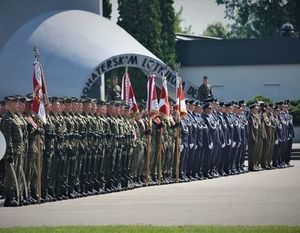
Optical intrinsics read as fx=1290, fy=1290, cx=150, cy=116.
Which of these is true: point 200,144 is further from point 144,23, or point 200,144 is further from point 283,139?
point 144,23

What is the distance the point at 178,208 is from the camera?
19594mm

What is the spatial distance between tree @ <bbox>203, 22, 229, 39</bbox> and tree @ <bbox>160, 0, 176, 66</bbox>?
70433mm

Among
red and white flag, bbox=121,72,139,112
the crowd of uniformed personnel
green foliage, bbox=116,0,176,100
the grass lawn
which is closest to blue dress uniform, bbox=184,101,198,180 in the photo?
the crowd of uniformed personnel

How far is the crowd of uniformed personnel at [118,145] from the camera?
821 inches

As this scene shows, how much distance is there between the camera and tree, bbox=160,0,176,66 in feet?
168

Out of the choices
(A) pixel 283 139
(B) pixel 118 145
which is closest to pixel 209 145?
(B) pixel 118 145

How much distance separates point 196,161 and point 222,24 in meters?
106

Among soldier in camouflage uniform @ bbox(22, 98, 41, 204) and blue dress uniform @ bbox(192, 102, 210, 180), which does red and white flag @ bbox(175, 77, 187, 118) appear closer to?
blue dress uniform @ bbox(192, 102, 210, 180)

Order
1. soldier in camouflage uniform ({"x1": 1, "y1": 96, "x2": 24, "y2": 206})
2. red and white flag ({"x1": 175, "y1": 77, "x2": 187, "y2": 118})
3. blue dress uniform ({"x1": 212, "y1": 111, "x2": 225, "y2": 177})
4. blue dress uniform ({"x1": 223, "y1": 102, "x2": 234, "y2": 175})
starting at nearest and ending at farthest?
soldier in camouflage uniform ({"x1": 1, "y1": 96, "x2": 24, "y2": 206}) → red and white flag ({"x1": 175, "y1": 77, "x2": 187, "y2": 118}) → blue dress uniform ({"x1": 212, "y1": 111, "x2": 225, "y2": 177}) → blue dress uniform ({"x1": 223, "y1": 102, "x2": 234, "y2": 175})

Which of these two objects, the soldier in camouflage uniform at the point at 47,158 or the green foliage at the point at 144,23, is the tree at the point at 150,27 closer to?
the green foliage at the point at 144,23

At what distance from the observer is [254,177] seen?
28.7m

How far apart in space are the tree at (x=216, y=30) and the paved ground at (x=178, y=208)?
99.1 meters

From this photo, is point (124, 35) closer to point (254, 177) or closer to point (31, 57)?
point (31, 57)

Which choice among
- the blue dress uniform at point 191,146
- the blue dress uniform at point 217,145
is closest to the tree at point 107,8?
the blue dress uniform at point 217,145
